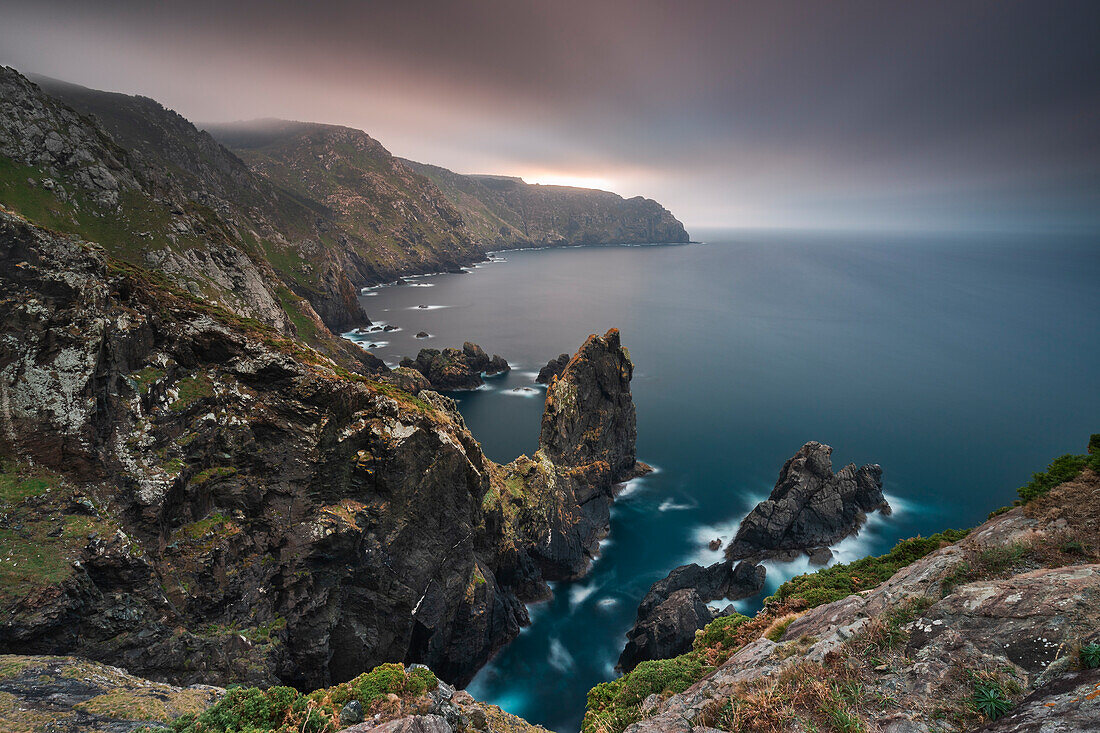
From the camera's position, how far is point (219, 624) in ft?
64.2

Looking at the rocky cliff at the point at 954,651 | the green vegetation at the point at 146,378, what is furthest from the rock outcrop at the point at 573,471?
the rocky cliff at the point at 954,651

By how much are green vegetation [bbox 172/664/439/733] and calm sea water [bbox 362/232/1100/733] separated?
2184 centimetres

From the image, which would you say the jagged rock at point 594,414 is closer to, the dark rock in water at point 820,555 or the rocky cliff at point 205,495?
the rocky cliff at point 205,495

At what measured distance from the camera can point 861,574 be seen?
1950 centimetres

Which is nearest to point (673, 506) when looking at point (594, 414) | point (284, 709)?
point (594, 414)

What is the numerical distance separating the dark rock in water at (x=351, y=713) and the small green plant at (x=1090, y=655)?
1626 centimetres

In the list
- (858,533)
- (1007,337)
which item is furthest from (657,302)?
(858,533)

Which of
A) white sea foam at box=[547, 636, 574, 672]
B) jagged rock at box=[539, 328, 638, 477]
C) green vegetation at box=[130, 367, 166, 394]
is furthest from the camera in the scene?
jagged rock at box=[539, 328, 638, 477]

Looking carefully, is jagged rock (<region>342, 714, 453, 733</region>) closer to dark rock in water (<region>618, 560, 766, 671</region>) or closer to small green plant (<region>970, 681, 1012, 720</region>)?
small green plant (<region>970, 681, 1012, 720</region>)

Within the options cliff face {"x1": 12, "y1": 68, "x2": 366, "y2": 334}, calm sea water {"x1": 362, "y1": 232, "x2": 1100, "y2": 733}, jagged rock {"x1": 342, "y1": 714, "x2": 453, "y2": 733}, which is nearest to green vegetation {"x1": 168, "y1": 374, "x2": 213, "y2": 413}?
jagged rock {"x1": 342, "y1": 714, "x2": 453, "y2": 733}

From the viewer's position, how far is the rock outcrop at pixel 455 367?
275ft

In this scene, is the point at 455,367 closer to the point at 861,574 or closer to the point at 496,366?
the point at 496,366

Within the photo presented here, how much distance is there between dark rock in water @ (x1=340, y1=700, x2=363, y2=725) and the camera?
12.2 m

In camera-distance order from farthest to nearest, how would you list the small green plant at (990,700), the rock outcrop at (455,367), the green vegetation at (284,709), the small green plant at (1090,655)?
the rock outcrop at (455,367) → the green vegetation at (284,709) → the small green plant at (990,700) → the small green plant at (1090,655)
